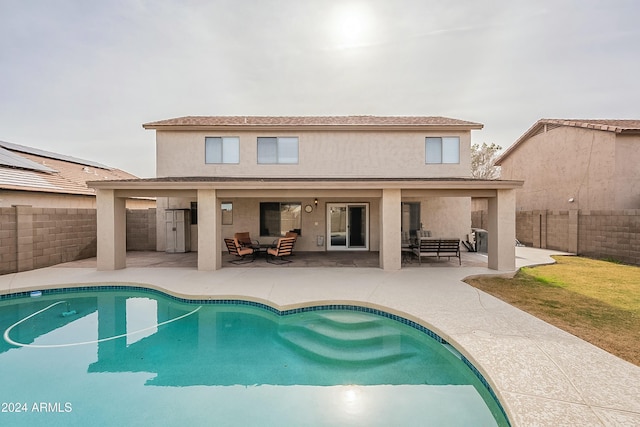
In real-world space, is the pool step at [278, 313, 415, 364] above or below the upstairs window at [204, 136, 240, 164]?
below

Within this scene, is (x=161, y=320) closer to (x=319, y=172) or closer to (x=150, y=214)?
(x=319, y=172)

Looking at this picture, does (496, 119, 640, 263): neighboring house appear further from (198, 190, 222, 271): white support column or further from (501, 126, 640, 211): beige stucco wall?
(198, 190, 222, 271): white support column

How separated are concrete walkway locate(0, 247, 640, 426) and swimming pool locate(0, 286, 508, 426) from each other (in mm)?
324

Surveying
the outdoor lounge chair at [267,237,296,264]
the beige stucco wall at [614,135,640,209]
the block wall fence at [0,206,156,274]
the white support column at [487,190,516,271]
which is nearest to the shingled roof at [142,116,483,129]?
the white support column at [487,190,516,271]

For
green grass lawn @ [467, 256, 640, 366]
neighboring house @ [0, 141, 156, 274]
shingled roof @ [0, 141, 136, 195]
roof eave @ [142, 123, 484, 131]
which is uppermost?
roof eave @ [142, 123, 484, 131]

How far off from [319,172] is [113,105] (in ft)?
42.8

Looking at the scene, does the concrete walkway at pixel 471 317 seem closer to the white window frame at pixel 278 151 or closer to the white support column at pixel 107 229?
the white support column at pixel 107 229

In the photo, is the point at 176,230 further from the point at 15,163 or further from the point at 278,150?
the point at 15,163

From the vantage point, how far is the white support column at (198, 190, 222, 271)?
10.1m

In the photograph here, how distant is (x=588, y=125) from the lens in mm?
15180

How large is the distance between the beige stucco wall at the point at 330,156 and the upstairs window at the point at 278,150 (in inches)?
9.5

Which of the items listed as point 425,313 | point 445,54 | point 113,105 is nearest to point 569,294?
point 425,313

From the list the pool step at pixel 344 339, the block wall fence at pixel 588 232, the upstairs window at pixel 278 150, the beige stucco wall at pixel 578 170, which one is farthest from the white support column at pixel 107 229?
the beige stucco wall at pixel 578 170

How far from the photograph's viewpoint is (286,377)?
4320 mm
